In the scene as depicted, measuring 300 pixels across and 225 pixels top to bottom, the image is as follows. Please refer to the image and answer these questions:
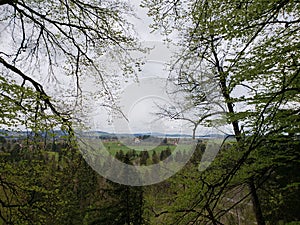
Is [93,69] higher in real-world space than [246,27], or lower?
higher

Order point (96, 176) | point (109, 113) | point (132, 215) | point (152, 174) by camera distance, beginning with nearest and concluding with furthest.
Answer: point (109, 113) → point (132, 215) → point (152, 174) → point (96, 176)

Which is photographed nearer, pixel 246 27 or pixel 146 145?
pixel 246 27

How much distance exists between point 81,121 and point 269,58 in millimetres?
3466

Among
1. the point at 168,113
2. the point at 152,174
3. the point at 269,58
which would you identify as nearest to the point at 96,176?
the point at 152,174

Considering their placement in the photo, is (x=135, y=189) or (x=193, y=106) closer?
(x=193, y=106)

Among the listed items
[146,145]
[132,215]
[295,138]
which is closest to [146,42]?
[295,138]

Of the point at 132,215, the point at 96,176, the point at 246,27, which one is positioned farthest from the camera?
the point at 96,176

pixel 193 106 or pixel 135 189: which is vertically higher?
pixel 193 106

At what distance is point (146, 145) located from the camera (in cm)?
947

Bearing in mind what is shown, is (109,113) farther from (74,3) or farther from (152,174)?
(152,174)

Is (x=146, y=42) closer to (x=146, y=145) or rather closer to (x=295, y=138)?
(x=295, y=138)

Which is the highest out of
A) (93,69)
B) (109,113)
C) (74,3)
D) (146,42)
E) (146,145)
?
(74,3)

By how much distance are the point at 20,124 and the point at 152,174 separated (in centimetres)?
729

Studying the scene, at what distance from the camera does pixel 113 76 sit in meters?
5.60
